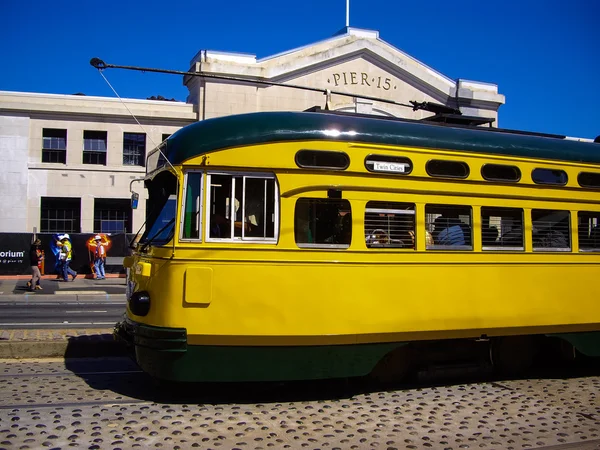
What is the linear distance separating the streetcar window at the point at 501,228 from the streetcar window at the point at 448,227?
23cm

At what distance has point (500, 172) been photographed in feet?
23.7

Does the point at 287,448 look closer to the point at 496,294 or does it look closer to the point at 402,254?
the point at 402,254

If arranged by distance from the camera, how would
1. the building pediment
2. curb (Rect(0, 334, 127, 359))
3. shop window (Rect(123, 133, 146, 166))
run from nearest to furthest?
curb (Rect(0, 334, 127, 359))
the building pediment
shop window (Rect(123, 133, 146, 166))

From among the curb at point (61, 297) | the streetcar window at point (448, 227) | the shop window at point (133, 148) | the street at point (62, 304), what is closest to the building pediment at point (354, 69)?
the shop window at point (133, 148)

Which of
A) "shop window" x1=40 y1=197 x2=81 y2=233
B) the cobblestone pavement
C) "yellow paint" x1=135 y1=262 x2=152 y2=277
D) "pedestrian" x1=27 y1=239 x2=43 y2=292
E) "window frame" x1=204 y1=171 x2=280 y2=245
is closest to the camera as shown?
the cobblestone pavement

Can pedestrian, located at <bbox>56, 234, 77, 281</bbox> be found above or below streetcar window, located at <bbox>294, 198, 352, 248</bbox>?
below

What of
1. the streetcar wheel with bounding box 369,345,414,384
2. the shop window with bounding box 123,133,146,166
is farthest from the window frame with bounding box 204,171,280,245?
the shop window with bounding box 123,133,146,166

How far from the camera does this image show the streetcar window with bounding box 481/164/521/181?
713 cm

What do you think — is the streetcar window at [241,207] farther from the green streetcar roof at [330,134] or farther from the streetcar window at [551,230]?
the streetcar window at [551,230]

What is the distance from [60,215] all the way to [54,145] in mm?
3612

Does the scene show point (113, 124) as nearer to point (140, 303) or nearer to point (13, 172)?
point (13, 172)

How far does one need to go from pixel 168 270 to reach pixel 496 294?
12.3ft

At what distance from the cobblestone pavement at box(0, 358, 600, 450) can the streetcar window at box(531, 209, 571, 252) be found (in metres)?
1.69

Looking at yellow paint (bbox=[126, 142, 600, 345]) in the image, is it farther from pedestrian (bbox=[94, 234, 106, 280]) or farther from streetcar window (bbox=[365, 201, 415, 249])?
pedestrian (bbox=[94, 234, 106, 280])
